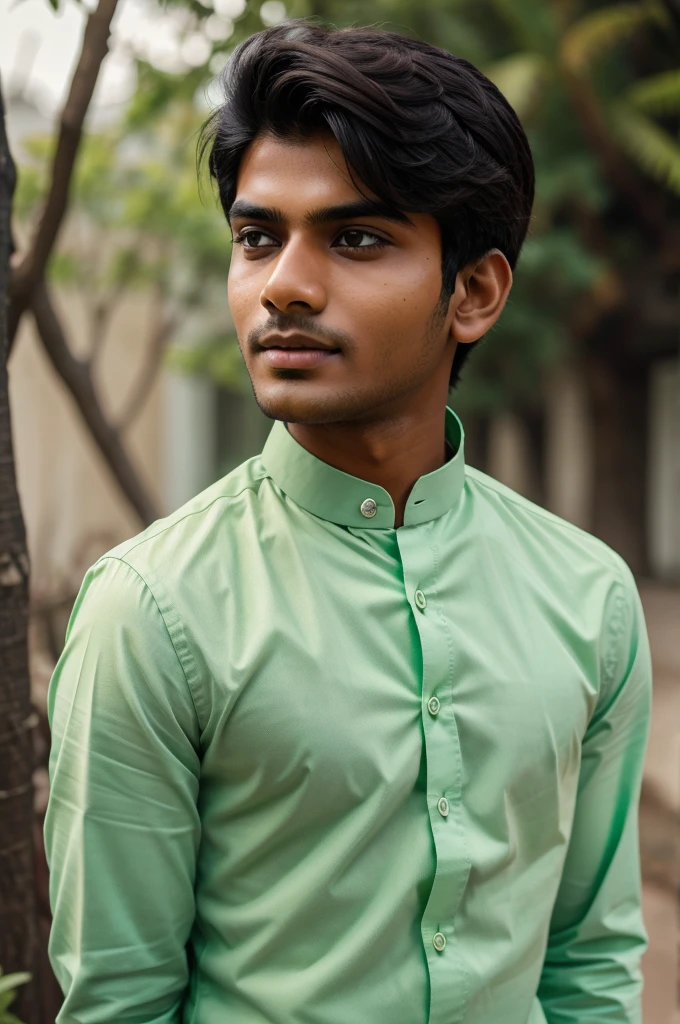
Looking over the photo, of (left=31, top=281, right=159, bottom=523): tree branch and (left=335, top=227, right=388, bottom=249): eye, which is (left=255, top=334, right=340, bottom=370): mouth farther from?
(left=31, top=281, right=159, bottom=523): tree branch

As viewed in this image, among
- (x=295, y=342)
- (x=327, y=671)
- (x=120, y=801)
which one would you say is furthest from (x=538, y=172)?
(x=120, y=801)

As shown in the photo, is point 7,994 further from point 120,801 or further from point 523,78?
point 523,78

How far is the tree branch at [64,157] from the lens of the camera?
2.13 metres

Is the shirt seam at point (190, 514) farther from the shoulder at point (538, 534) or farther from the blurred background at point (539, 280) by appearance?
the blurred background at point (539, 280)

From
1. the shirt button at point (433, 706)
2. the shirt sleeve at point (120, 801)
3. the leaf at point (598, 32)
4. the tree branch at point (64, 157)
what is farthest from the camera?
the leaf at point (598, 32)

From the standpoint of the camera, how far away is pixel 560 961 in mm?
1561

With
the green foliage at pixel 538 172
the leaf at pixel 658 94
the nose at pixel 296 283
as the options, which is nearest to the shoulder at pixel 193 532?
the nose at pixel 296 283

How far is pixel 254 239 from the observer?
4.35 feet

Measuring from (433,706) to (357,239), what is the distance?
1.89 feet

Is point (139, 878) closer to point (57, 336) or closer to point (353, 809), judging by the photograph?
point (353, 809)

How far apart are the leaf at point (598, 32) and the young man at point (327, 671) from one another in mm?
7912

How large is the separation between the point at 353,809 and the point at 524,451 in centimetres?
1186

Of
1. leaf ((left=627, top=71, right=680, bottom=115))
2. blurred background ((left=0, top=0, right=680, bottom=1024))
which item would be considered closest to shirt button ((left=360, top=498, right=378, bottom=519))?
blurred background ((left=0, top=0, right=680, bottom=1024))

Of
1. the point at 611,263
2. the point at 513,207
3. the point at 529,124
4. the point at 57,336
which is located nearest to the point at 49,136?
the point at 529,124
